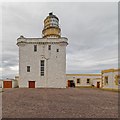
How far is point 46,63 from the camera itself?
22219mm

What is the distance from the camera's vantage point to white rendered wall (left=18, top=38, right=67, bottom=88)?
21844 millimetres

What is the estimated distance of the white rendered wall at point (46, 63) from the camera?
21.8 meters

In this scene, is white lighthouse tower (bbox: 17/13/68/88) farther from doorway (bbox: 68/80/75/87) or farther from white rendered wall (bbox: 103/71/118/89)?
white rendered wall (bbox: 103/71/118/89)

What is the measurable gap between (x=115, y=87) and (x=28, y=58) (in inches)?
599

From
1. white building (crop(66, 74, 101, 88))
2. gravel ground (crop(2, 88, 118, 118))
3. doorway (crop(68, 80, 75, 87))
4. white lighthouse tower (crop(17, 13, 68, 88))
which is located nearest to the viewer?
gravel ground (crop(2, 88, 118, 118))

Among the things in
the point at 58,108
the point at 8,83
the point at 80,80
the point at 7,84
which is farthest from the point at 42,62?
the point at 58,108

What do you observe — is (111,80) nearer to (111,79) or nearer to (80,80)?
(111,79)

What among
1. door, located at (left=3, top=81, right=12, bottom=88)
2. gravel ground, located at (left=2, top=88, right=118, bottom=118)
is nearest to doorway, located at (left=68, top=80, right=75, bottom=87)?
door, located at (left=3, top=81, right=12, bottom=88)

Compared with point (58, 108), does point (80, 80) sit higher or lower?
lower

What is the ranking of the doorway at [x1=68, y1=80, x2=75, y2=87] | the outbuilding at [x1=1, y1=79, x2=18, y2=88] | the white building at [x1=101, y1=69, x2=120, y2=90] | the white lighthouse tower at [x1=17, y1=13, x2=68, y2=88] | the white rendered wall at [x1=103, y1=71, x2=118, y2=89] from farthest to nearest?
the doorway at [x1=68, y1=80, x2=75, y2=87]
the outbuilding at [x1=1, y1=79, x2=18, y2=88]
the white lighthouse tower at [x1=17, y1=13, x2=68, y2=88]
the white rendered wall at [x1=103, y1=71, x2=118, y2=89]
the white building at [x1=101, y1=69, x2=120, y2=90]

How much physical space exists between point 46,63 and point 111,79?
11185 mm

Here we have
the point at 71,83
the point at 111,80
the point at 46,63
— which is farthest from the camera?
the point at 71,83

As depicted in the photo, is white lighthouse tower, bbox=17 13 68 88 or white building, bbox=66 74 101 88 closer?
white lighthouse tower, bbox=17 13 68 88

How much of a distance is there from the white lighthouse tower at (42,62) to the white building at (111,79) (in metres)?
6.85
